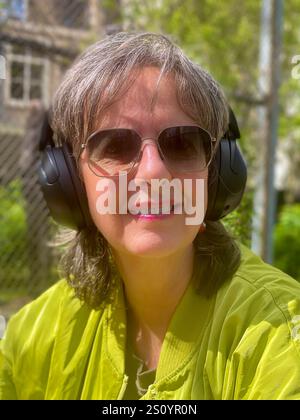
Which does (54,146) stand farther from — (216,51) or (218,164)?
(216,51)

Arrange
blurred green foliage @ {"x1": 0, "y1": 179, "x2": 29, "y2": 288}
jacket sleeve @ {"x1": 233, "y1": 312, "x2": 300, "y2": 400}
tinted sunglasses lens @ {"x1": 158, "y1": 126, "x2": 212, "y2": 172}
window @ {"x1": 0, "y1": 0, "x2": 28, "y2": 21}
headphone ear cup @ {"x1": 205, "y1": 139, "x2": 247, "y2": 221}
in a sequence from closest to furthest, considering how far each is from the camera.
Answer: jacket sleeve @ {"x1": 233, "y1": 312, "x2": 300, "y2": 400} < tinted sunglasses lens @ {"x1": 158, "y1": 126, "x2": 212, "y2": 172} < headphone ear cup @ {"x1": 205, "y1": 139, "x2": 247, "y2": 221} < window @ {"x1": 0, "y1": 0, "x2": 28, "y2": 21} < blurred green foliage @ {"x1": 0, "y1": 179, "x2": 29, "y2": 288}

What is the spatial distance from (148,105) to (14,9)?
2.56 metres

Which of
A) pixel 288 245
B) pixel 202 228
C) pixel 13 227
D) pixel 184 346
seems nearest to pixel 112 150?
pixel 202 228

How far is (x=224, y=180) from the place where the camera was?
3.88ft

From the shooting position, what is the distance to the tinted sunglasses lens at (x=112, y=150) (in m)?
1.04

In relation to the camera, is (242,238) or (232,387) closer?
(232,387)

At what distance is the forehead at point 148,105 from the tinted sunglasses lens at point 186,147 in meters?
0.02

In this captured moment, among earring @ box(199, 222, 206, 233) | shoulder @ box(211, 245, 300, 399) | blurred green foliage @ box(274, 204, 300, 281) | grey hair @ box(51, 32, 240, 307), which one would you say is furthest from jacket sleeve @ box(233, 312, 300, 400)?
blurred green foliage @ box(274, 204, 300, 281)

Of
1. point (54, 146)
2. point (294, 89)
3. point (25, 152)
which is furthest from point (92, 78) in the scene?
point (294, 89)

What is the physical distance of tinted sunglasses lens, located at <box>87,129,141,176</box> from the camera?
3.42ft

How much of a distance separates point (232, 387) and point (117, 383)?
0.85 feet

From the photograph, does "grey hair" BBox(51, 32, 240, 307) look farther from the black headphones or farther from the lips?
the lips

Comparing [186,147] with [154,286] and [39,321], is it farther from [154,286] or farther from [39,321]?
[39,321]
